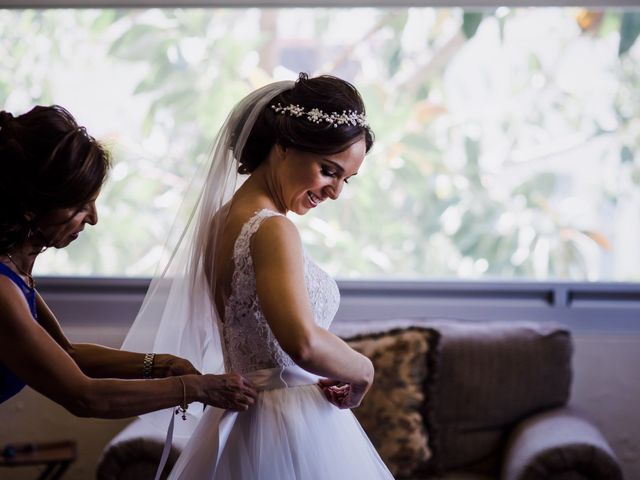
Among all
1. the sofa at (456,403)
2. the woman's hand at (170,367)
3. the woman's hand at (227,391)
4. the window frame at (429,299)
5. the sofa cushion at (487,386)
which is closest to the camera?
the woman's hand at (227,391)

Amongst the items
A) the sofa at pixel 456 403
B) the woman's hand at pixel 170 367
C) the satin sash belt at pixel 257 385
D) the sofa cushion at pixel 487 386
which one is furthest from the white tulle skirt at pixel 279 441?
the sofa cushion at pixel 487 386

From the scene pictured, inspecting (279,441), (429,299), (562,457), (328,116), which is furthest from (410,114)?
(279,441)

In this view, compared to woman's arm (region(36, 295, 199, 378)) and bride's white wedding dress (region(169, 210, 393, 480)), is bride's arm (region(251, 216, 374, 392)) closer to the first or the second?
bride's white wedding dress (region(169, 210, 393, 480))

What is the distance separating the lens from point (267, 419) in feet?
5.99

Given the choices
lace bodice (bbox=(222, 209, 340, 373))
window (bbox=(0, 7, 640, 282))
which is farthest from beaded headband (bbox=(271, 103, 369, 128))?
window (bbox=(0, 7, 640, 282))

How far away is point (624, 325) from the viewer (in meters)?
3.80

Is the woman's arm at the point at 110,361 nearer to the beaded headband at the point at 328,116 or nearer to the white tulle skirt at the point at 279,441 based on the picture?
the white tulle skirt at the point at 279,441

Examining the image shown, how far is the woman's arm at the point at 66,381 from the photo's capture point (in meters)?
1.53

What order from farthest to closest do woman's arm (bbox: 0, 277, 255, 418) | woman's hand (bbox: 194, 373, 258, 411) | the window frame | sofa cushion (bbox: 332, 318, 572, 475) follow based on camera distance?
the window frame < sofa cushion (bbox: 332, 318, 572, 475) < woman's hand (bbox: 194, 373, 258, 411) < woman's arm (bbox: 0, 277, 255, 418)

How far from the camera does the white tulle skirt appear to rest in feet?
5.87

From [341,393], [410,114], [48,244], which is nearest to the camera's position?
[48,244]

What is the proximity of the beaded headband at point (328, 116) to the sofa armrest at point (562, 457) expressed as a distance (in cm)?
161

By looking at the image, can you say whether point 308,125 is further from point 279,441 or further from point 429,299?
point 429,299

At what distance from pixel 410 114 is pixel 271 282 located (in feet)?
7.95
